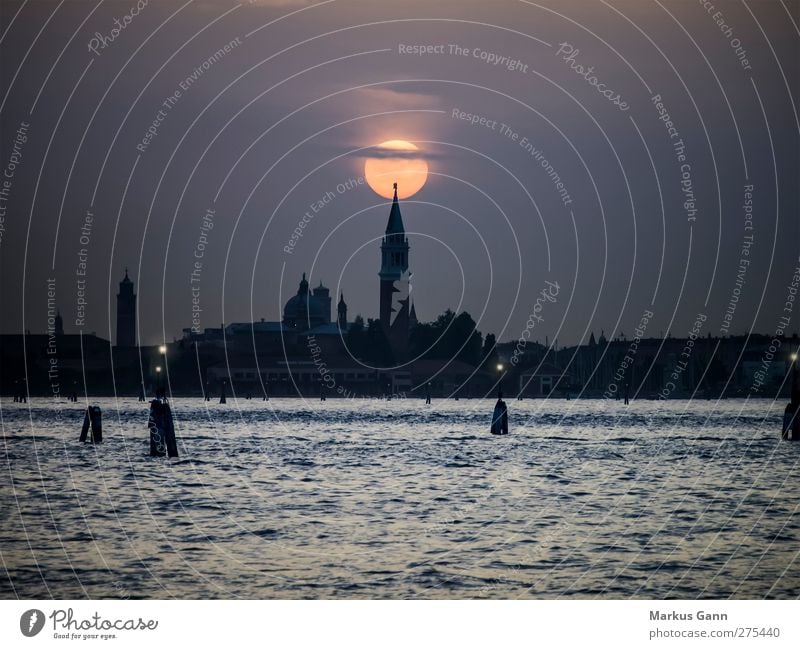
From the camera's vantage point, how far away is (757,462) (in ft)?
164

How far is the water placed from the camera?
2016 centimetres

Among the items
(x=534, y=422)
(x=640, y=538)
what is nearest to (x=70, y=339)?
(x=534, y=422)

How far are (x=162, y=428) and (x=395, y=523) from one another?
63.5 ft

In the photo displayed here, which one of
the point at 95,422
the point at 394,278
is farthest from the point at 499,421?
the point at 394,278

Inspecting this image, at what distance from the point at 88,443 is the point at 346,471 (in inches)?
773

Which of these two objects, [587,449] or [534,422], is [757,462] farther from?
[534,422]

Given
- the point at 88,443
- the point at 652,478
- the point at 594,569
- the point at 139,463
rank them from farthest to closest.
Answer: the point at 88,443, the point at 139,463, the point at 652,478, the point at 594,569

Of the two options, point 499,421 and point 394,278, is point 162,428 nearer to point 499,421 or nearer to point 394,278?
point 499,421
